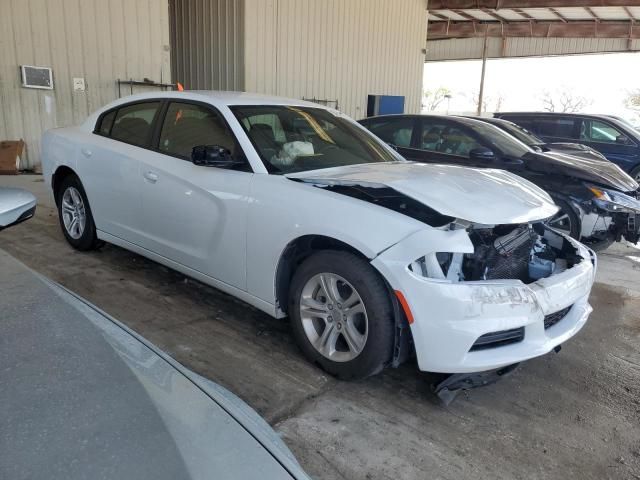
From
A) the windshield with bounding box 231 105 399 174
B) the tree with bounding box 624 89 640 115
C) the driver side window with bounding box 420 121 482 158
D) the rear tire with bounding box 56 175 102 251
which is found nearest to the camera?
the windshield with bounding box 231 105 399 174

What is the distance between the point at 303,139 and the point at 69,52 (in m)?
7.10

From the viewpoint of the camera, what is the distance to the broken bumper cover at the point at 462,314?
7.72 feet

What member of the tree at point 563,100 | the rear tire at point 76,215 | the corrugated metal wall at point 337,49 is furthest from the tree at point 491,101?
the rear tire at point 76,215

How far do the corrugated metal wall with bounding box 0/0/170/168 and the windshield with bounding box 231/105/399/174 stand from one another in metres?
6.65

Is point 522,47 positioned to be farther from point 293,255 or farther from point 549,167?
point 293,255

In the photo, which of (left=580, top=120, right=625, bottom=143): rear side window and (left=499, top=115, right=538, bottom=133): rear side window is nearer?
(left=580, top=120, right=625, bottom=143): rear side window

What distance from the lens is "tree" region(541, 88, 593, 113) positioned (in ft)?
129

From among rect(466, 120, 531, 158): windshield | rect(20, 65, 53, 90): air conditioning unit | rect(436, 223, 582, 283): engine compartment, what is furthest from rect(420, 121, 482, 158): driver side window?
rect(20, 65, 53, 90): air conditioning unit

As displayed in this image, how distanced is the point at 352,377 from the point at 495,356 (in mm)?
747

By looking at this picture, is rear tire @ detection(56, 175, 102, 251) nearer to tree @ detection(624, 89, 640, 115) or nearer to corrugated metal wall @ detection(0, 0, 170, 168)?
corrugated metal wall @ detection(0, 0, 170, 168)

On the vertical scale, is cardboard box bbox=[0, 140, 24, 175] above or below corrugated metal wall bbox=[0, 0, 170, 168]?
below

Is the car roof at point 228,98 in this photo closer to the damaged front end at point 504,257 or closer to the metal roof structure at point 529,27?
the damaged front end at point 504,257

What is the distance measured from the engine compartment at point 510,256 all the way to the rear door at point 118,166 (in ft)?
8.01

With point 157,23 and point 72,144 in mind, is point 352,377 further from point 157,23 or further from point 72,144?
point 157,23
